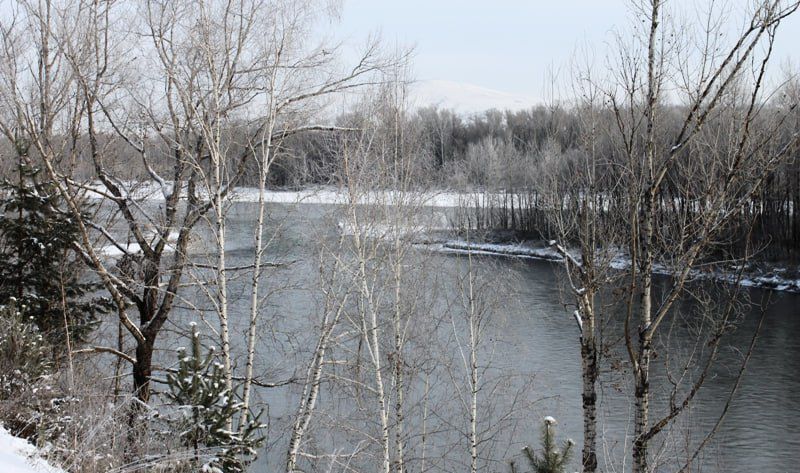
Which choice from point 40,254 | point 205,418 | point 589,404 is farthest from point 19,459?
point 589,404

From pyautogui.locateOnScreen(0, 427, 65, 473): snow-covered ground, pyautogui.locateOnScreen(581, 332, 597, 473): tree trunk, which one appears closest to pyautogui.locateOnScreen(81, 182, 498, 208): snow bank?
pyautogui.locateOnScreen(581, 332, 597, 473): tree trunk

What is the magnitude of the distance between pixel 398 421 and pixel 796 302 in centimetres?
2246

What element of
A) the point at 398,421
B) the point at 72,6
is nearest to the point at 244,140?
the point at 72,6

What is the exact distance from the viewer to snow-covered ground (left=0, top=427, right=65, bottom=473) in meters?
5.36

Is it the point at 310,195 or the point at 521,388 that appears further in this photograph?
the point at 521,388

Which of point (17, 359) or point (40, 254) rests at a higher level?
point (40, 254)

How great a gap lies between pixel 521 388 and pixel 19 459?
42.7 feet

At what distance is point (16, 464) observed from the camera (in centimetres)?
548

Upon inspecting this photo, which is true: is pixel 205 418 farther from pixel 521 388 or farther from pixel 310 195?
pixel 521 388

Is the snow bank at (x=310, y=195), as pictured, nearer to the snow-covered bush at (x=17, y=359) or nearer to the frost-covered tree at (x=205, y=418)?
the snow-covered bush at (x=17, y=359)

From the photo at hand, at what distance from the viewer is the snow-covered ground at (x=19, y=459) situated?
5363mm

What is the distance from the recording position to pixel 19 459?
5.66 m

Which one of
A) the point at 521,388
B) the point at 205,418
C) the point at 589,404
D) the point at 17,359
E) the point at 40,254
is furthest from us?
the point at 521,388

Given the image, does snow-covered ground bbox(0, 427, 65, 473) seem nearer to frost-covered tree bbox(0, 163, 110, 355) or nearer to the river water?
frost-covered tree bbox(0, 163, 110, 355)
